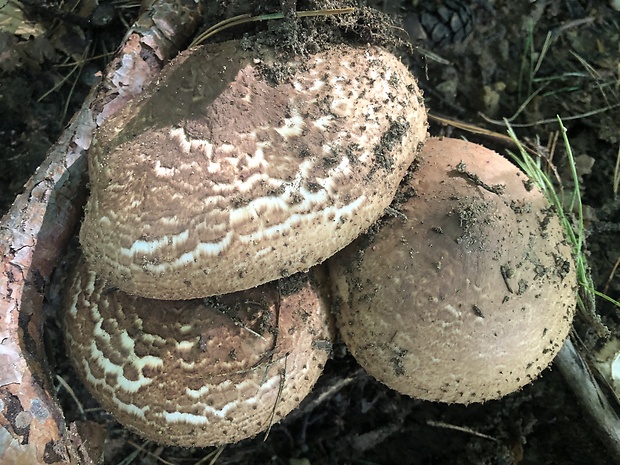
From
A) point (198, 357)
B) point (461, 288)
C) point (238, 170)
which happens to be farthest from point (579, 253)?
point (198, 357)

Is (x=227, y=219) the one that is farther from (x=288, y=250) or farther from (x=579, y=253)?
(x=579, y=253)

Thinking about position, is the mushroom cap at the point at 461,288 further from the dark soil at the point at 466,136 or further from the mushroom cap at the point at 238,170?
the dark soil at the point at 466,136

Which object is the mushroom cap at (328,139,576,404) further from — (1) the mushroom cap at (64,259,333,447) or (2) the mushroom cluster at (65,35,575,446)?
(1) the mushroom cap at (64,259,333,447)

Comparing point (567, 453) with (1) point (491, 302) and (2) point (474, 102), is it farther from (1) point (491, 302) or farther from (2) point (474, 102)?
(2) point (474, 102)

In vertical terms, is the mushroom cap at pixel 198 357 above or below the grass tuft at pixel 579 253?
above

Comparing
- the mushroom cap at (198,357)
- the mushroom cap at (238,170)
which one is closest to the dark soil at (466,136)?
the mushroom cap at (198,357)

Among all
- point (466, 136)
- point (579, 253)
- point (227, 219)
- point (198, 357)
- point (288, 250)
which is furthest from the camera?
point (466, 136)
